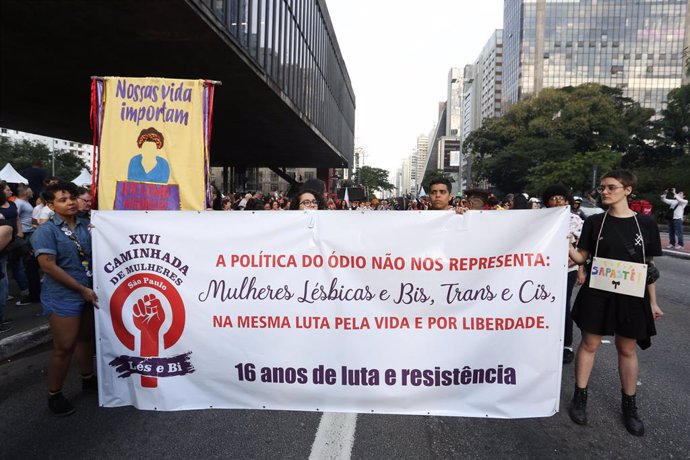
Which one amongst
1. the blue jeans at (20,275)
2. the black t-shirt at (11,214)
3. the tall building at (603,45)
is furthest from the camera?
the tall building at (603,45)

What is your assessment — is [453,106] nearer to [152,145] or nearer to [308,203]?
[308,203]

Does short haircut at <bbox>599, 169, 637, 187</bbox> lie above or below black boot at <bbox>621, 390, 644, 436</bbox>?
above

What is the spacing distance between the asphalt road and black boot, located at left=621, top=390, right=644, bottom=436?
0.16 ft

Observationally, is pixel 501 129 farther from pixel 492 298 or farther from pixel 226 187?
pixel 492 298

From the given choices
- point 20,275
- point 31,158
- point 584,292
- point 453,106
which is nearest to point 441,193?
point 584,292

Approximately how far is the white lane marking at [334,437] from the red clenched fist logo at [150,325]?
1182 millimetres

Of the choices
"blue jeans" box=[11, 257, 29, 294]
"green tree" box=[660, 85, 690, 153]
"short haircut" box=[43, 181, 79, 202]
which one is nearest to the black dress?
"short haircut" box=[43, 181, 79, 202]

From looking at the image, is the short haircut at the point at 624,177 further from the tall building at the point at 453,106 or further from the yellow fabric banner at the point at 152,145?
the tall building at the point at 453,106

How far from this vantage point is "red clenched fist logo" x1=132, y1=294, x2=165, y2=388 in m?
3.07

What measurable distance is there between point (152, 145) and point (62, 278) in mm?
1435

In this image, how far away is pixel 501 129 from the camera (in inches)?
2234

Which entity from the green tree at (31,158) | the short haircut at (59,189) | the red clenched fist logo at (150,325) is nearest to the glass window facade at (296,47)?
the short haircut at (59,189)

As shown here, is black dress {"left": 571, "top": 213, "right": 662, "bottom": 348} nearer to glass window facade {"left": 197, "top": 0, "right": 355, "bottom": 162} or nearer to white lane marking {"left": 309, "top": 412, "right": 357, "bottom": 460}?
white lane marking {"left": 309, "top": 412, "right": 357, "bottom": 460}

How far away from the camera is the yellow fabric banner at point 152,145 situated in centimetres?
397
